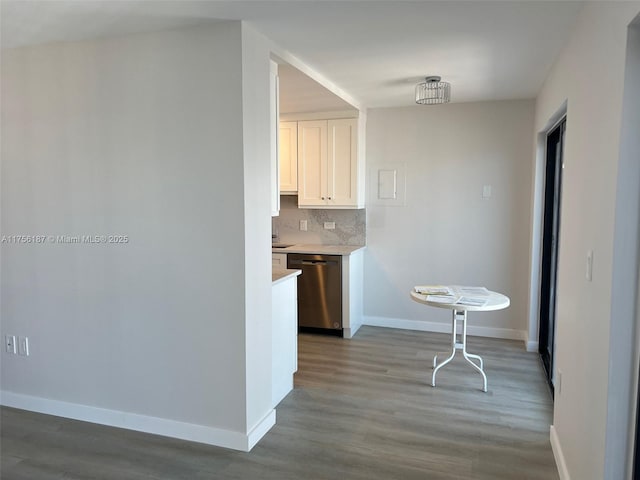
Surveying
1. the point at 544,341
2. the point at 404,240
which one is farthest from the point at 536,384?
the point at 404,240

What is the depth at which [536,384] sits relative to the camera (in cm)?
350

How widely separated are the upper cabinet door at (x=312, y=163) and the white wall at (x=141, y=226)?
2.15 meters

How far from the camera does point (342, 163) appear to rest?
4.79 m

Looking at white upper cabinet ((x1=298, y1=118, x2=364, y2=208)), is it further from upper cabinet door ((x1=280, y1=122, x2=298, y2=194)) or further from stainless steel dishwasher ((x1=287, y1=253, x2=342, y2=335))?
stainless steel dishwasher ((x1=287, y1=253, x2=342, y2=335))

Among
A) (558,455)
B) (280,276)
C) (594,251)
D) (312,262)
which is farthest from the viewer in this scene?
(312,262)

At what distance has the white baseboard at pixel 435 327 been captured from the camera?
4641mm

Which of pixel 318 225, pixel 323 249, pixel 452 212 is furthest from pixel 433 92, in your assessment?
pixel 318 225

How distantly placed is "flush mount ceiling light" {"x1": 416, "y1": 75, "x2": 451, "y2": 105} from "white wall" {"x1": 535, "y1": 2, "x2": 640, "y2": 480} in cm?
92

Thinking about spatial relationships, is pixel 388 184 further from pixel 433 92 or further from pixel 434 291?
pixel 434 291

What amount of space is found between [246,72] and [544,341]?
11.1 feet

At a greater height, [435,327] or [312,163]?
[312,163]

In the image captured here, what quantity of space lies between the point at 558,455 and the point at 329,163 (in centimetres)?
328

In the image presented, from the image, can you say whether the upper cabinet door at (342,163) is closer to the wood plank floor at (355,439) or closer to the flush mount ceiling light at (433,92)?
the flush mount ceiling light at (433,92)

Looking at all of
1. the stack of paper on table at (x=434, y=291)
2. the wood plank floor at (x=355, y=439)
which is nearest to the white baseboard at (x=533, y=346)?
the wood plank floor at (x=355, y=439)
